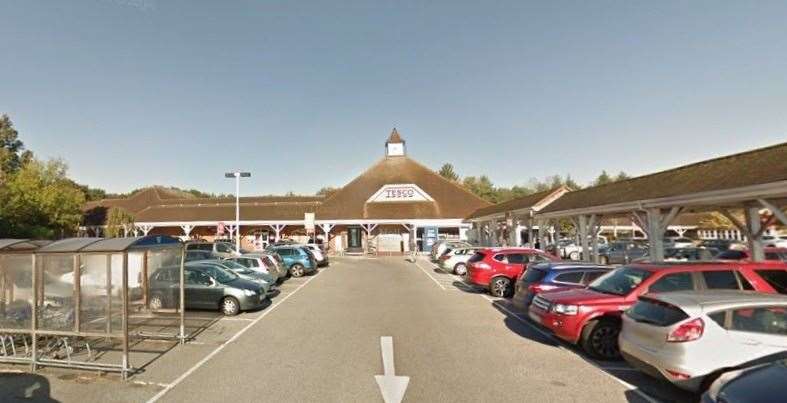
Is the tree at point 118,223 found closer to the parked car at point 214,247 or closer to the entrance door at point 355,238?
the entrance door at point 355,238

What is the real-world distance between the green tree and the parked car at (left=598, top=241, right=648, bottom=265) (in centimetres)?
4136

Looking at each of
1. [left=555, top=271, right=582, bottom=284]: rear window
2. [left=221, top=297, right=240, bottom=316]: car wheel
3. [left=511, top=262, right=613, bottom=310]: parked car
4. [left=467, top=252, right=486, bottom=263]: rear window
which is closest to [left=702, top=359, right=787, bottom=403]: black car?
[left=511, top=262, right=613, bottom=310]: parked car

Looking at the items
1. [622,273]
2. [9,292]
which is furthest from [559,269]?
[9,292]

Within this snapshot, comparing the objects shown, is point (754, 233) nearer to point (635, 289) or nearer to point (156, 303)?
point (635, 289)

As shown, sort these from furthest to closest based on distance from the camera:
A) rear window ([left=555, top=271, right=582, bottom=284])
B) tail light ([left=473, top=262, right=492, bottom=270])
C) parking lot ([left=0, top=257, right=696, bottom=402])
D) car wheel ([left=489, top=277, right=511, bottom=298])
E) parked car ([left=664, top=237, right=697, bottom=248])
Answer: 1. parked car ([left=664, top=237, right=697, bottom=248])
2. tail light ([left=473, top=262, right=492, bottom=270])
3. car wheel ([left=489, top=277, right=511, bottom=298])
4. rear window ([left=555, top=271, right=582, bottom=284])
5. parking lot ([left=0, top=257, right=696, bottom=402])

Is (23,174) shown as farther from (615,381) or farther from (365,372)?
(615,381)

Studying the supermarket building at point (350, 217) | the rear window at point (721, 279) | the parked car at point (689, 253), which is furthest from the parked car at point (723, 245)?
the rear window at point (721, 279)

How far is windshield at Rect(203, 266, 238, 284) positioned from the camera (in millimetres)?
12998

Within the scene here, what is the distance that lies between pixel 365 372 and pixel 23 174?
47.0 m

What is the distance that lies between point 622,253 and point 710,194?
57.1ft

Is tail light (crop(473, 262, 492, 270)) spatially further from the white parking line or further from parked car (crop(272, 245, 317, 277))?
parked car (crop(272, 245, 317, 277))

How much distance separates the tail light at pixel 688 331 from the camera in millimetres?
5586

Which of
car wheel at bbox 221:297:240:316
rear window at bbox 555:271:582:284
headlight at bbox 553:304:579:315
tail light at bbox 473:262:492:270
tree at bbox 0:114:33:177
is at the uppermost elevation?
tree at bbox 0:114:33:177

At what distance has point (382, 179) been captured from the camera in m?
48.2
